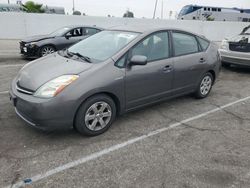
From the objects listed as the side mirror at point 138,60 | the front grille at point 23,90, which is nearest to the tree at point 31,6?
the front grille at point 23,90

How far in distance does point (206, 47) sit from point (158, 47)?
5.30 ft

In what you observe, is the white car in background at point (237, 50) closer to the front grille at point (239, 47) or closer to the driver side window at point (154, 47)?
the front grille at point (239, 47)

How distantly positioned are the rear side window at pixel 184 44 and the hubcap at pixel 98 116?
179cm

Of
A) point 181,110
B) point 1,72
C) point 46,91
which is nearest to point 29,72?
point 46,91

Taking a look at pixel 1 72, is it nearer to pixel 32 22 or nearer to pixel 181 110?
pixel 181 110

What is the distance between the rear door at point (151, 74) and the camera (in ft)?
13.5

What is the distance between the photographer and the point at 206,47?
18.4 ft

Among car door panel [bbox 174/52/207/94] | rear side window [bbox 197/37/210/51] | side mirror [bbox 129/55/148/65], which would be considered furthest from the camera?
rear side window [bbox 197/37/210/51]

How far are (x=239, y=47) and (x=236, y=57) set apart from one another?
31cm

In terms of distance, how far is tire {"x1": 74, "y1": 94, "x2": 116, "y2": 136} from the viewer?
3.61m

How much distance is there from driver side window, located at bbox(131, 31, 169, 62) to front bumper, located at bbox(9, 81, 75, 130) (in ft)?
4.56

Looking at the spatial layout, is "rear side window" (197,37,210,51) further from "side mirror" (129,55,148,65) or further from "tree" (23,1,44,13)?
"tree" (23,1,44,13)

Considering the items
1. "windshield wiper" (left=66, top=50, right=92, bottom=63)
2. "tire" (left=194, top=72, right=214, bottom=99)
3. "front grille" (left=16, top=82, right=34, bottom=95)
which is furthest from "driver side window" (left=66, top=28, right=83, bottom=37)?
"front grille" (left=16, top=82, right=34, bottom=95)

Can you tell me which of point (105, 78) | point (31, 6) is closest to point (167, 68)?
point (105, 78)
